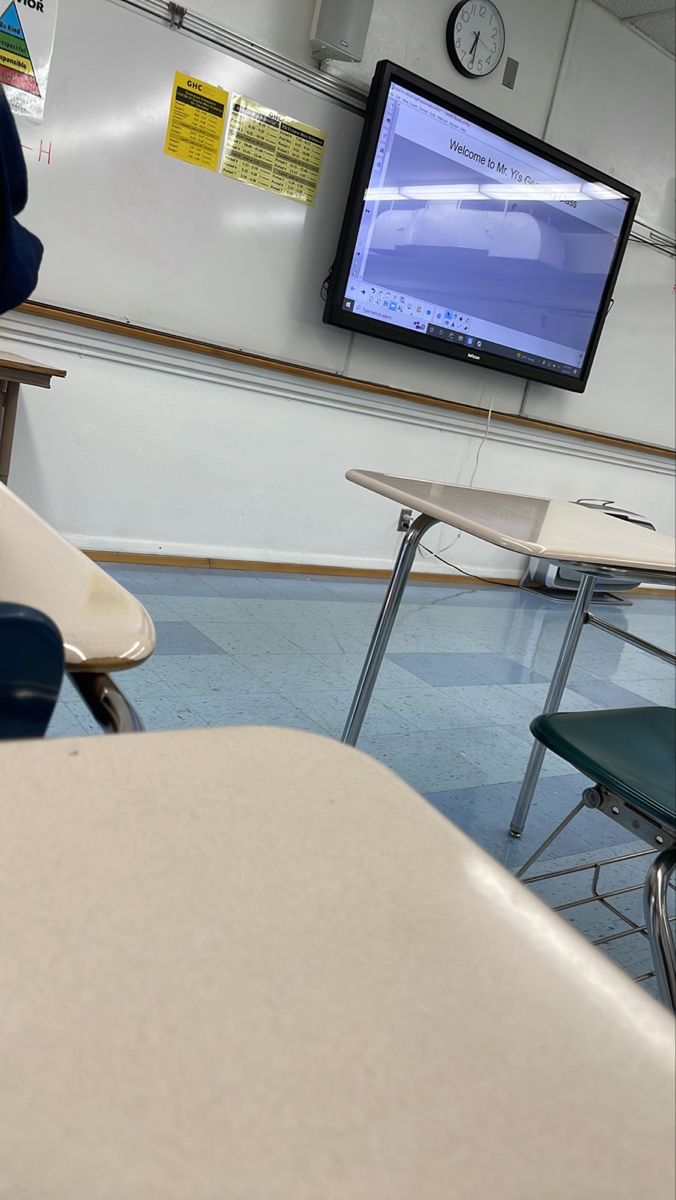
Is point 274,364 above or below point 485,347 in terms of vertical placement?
below

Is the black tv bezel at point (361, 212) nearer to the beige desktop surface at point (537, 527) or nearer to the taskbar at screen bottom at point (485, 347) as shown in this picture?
the taskbar at screen bottom at point (485, 347)

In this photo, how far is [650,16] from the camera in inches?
148

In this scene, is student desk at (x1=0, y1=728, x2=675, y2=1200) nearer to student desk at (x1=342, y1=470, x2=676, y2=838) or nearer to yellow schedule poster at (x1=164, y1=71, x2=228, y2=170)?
student desk at (x1=342, y1=470, x2=676, y2=838)

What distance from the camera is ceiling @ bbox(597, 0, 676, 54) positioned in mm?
3645

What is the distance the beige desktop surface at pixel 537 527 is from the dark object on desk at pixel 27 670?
0.86 m

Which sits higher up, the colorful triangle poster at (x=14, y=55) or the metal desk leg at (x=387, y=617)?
the colorful triangle poster at (x=14, y=55)

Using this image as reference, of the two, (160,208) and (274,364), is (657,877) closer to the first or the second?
(274,364)

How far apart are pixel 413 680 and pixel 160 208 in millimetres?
1792

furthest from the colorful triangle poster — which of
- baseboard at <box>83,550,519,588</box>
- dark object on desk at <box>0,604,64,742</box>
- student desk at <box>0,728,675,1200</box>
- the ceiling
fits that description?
student desk at <box>0,728,675,1200</box>

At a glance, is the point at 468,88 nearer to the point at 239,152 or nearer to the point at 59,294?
the point at 239,152

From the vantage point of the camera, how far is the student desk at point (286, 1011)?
0.82 ft

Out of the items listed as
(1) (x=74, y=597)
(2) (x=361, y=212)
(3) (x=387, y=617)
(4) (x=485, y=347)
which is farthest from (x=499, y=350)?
(1) (x=74, y=597)

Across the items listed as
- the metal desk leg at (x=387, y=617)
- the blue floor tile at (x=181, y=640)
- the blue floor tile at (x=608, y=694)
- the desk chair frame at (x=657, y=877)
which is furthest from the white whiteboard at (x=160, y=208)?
the desk chair frame at (x=657, y=877)

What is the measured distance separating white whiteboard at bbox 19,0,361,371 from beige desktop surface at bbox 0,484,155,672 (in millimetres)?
2432
